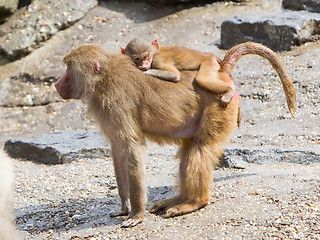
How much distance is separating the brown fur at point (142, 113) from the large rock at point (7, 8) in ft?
24.1

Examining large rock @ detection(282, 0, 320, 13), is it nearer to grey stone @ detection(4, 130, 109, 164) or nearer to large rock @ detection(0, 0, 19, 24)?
grey stone @ detection(4, 130, 109, 164)

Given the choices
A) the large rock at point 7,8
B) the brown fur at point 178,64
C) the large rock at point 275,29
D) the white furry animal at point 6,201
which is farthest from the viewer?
the large rock at point 7,8

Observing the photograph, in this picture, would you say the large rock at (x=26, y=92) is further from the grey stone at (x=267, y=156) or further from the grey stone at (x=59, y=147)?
the grey stone at (x=267, y=156)

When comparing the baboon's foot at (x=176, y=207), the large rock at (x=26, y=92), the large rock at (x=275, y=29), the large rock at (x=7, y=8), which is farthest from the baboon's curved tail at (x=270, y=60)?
→ the large rock at (x=7, y=8)

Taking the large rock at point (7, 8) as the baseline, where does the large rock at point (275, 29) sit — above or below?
above

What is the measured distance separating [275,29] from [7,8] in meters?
6.05

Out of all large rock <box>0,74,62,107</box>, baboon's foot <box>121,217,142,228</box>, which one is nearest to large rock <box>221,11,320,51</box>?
large rock <box>0,74,62,107</box>

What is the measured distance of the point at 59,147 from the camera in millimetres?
6812

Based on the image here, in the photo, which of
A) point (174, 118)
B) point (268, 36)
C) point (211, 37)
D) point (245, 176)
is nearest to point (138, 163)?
point (174, 118)

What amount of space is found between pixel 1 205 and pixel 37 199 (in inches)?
15.2

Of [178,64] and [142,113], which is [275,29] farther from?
[142,113]

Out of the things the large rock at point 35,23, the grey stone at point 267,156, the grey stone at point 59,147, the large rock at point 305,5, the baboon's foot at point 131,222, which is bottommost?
the grey stone at point 59,147

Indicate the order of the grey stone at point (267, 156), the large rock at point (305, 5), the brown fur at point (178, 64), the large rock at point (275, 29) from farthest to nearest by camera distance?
the large rock at point (305, 5) < the large rock at point (275, 29) < the grey stone at point (267, 156) < the brown fur at point (178, 64)

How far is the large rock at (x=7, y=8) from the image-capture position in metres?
10.7
